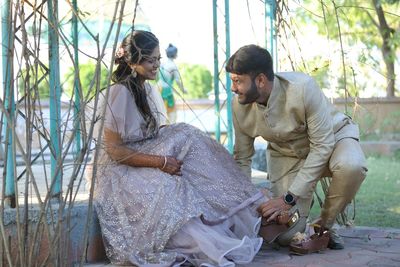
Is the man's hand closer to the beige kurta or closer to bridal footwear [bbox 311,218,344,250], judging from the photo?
the beige kurta

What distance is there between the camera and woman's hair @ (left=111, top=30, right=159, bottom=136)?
4090 mm

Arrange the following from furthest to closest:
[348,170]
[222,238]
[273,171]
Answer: [273,171] < [348,170] < [222,238]

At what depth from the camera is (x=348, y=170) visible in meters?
4.12

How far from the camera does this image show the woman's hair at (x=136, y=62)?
4.09 m

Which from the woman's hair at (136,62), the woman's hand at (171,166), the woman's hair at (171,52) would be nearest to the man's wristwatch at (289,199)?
the woman's hand at (171,166)

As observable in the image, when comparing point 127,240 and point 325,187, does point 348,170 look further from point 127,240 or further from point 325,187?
point 127,240

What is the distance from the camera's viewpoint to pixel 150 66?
4.12 meters

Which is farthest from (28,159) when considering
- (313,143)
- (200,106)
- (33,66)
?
(200,106)

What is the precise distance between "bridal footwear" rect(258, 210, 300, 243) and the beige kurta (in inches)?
5.5

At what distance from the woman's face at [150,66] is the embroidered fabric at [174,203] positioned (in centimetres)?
15

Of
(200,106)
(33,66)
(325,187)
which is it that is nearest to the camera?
(33,66)

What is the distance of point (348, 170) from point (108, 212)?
1263mm

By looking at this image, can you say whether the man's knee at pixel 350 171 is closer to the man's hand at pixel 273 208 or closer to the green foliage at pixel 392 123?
the man's hand at pixel 273 208

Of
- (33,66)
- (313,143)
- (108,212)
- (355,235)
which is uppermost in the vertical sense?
(33,66)
